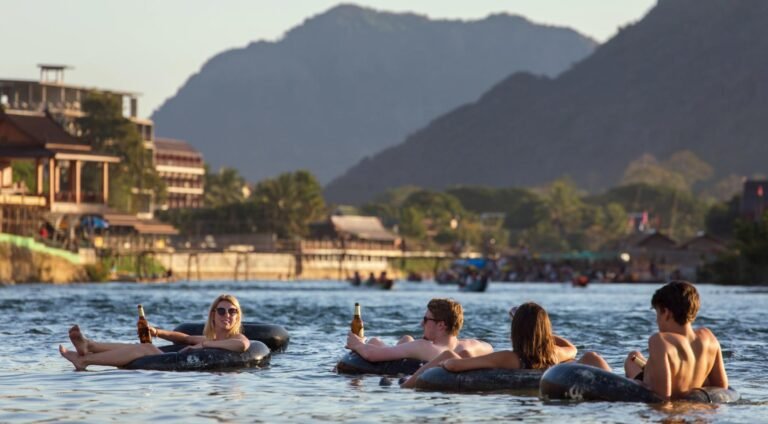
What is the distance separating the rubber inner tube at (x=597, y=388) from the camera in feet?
71.8

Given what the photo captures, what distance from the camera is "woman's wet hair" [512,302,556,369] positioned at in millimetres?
22344

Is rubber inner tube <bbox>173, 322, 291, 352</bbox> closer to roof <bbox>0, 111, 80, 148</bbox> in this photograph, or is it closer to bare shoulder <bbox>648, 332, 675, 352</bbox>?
bare shoulder <bbox>648, 332, 675, 352</bbox>

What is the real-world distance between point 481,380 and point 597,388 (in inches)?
83.9

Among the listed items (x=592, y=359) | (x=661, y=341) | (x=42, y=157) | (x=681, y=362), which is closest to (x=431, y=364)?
(x=592, y=359)

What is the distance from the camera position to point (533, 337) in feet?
75.7

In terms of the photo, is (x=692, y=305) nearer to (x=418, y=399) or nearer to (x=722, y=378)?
(x=722, y=378)

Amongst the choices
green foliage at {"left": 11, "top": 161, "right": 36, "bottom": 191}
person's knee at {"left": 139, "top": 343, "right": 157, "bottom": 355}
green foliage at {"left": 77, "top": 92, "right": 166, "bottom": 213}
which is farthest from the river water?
green foliage at {"left": 77, "top": 92, "right": 166, "bottom": 213}

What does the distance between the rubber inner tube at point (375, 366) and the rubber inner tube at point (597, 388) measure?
424 cm

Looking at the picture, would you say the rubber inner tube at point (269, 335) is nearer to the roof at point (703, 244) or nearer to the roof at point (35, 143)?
the roof at point (35, 143)

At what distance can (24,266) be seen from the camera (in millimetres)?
109250

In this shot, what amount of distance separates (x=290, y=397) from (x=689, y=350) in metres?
5.76

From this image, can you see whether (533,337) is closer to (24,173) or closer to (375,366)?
(375,366)

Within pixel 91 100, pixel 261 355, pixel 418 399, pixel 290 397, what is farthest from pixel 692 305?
pixel 91 100

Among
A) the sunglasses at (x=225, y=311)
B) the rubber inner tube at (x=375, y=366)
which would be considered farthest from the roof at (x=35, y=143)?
the sunglasses at (x=225, y=311)
